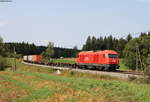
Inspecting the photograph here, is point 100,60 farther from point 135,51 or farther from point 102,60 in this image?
point 135,51

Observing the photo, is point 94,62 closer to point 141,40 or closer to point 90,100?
point 141,40

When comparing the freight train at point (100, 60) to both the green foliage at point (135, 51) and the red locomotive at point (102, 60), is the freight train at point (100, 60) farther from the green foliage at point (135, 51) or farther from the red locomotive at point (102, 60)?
the green foliage at point (135, 51)

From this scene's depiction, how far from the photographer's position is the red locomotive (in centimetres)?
4903

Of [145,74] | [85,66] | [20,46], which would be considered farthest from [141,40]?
[20,46]

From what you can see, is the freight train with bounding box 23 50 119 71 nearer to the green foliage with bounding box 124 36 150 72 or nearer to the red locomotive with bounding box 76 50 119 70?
the red locomotive with bounding box 76 50 119 70

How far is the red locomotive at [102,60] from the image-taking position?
49.0 metres

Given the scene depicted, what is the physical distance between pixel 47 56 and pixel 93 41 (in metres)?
57.2

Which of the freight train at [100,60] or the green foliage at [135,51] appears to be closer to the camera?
the freight train at [100,60]

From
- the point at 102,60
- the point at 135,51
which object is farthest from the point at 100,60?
the point at 135,51

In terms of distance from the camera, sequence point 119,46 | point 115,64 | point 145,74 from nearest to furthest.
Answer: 1. point 145,74
2. point 115,64
3. point 119,46

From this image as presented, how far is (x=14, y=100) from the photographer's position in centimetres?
1606

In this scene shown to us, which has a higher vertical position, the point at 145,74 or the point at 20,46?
the point at 20,46

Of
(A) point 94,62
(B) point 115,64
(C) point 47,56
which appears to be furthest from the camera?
(C) point 47,56

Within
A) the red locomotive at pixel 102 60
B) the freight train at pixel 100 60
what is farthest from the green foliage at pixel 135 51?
the red locomotive at pixel 102 60
